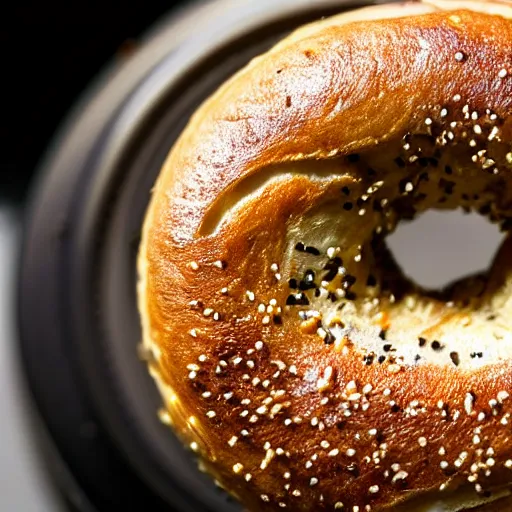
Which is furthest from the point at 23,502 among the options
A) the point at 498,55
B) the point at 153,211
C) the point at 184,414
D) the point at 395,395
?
the point at 498,55

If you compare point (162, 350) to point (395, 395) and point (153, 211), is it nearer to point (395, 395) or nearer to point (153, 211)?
point (153, 211)

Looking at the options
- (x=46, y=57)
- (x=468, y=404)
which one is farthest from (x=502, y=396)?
(x=46, y=57)

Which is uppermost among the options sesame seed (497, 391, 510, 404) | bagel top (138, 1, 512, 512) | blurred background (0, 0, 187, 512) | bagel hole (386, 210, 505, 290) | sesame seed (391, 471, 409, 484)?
blurred background (0, 0, 187, 512)

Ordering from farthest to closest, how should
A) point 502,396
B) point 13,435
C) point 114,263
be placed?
point 13,435 < point 114,263 < point 502,396

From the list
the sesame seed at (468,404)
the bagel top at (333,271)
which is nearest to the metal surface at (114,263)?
the bagel top at (333,271)

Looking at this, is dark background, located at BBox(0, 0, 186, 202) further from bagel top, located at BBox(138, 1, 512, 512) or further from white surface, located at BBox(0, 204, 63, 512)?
bagel top, located at BBox(138, 1, 512, 512)

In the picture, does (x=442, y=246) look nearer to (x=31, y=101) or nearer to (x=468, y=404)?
(x=468, y=404)

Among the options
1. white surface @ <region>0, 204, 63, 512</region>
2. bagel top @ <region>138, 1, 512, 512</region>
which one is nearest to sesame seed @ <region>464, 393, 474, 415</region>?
bagel top @ <region>138, 1, 512, 512</region>
